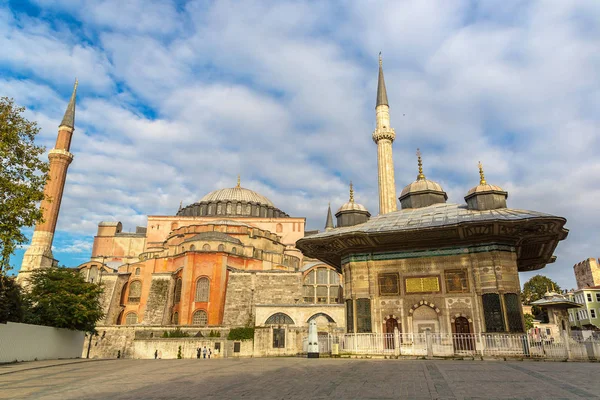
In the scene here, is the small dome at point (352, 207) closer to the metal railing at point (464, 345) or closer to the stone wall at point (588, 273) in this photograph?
the metal railing at point (464, 345)

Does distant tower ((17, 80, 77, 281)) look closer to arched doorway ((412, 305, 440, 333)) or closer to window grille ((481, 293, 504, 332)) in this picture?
arched doorway ((412, 305, 440, 333))

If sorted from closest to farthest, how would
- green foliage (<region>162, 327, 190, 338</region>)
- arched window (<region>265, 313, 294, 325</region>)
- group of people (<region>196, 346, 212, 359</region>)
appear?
group of people (<region>196, 346, 212, 359</region>), green foliage (<region>162, 327, 190, 338</region>), arched window (<region>265, 313, 294, 325</region>)

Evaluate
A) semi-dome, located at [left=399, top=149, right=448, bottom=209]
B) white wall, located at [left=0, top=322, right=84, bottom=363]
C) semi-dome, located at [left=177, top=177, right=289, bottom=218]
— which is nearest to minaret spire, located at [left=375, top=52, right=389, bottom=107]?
semi-dome, located at [left=399, top=149, right=448, bottom=209]

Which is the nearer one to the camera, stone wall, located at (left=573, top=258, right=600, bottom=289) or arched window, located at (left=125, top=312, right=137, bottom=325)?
arched window, located at (left=125, top=312, right=137, bottom=325)

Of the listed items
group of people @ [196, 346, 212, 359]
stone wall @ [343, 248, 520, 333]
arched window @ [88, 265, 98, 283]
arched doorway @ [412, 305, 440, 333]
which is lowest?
group of people @ [196, 346, 212, 359]

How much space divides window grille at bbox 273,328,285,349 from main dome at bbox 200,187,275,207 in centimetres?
3159

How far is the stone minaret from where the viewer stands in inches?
1453

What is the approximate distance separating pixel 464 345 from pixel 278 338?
12.8 metres

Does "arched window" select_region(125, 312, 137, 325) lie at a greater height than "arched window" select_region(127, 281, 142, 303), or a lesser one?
lesser

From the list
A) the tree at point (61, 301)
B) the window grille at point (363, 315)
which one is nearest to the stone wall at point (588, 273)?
the window grille at point (363, 315)

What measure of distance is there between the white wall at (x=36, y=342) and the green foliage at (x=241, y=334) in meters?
9.13

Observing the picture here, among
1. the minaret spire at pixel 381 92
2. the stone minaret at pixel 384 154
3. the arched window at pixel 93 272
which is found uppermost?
the minaret spire at pixel 381 92

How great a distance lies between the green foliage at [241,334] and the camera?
26703 mm

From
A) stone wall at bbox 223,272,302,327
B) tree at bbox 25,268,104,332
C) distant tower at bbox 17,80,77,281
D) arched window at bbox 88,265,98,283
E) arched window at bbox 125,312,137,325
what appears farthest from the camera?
arched window at bbox 88,265,98,283
